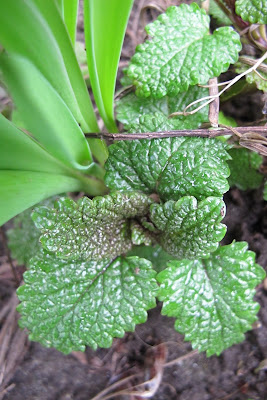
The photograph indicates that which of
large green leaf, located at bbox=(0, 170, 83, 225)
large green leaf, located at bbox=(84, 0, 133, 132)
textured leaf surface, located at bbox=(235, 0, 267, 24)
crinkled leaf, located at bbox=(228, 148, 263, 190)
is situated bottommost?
large green leaf, located at bbox=(0, 170, 83, 225)

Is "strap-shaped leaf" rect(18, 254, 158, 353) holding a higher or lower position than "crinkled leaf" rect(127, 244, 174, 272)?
lower

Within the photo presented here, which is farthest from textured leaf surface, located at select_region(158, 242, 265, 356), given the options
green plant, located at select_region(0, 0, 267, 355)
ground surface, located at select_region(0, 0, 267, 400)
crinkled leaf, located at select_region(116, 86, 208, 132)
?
crinkled leaf, located at select_region(116, 86, 208, 132)

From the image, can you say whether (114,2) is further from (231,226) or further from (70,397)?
(70,397)

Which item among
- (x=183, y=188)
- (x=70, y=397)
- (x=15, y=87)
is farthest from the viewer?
(x=70, y=397)

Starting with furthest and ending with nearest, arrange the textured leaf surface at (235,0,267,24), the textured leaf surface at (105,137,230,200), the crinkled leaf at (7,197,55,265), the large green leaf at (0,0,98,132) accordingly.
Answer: the crinkled leaf at (7,197,55,265) < the textured leaf surface at (235,0,267,24) < the textured leaf surface at (105,137,230,200) < the large green leaf at (0,0,98,132)

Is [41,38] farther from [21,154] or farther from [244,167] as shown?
[244,167]

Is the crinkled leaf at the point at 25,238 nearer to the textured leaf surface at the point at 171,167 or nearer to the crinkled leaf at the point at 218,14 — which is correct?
the textured leaf surface at the point at 171,167

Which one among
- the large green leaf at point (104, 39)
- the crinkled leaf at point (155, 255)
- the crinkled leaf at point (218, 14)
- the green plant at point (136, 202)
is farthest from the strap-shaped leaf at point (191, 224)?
the crinkled leaf at point (218, 14)

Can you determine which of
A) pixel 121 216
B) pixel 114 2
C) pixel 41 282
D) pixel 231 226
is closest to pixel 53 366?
pixel 41 282

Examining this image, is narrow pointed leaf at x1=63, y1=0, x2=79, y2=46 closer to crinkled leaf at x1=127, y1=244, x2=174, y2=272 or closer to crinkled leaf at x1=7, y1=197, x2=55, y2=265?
crinkled leaf at x1=7, y1=197, x2=55, y2=265
